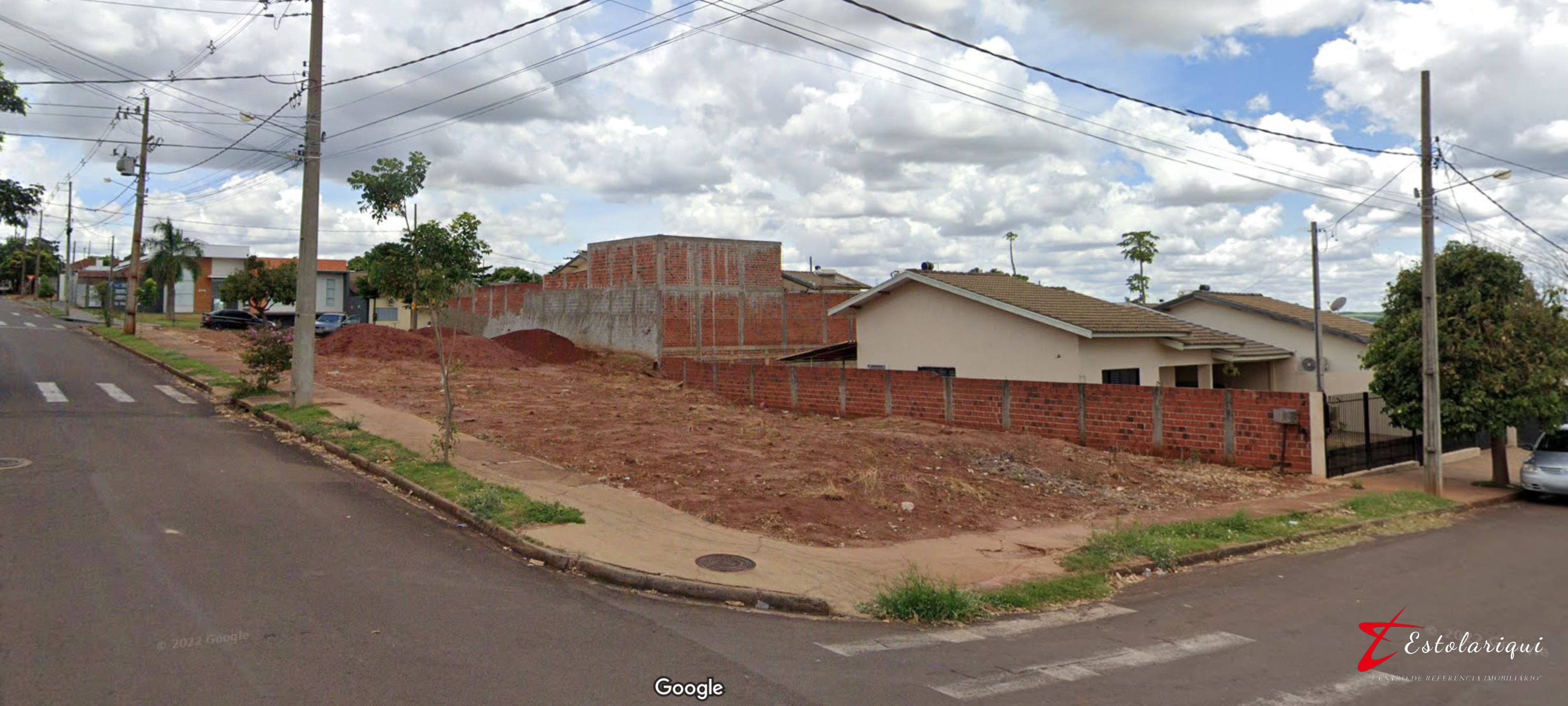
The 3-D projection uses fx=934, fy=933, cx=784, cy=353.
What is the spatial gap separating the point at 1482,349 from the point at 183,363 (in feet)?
107

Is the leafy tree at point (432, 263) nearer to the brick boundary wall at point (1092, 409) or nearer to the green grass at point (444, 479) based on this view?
the green grass at point (444, 479)

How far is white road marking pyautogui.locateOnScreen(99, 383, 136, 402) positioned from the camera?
2056cm

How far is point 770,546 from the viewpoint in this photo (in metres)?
10.0

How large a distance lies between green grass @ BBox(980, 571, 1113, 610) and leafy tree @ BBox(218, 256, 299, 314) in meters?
60.0

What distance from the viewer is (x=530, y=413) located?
69.3 feet

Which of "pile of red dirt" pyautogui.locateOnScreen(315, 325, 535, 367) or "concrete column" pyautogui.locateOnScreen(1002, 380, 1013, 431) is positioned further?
"pile of red dirt" pyautogui.locateOnScreen(315, 325, 535, 367)

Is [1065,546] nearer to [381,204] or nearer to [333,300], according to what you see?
[381,204]

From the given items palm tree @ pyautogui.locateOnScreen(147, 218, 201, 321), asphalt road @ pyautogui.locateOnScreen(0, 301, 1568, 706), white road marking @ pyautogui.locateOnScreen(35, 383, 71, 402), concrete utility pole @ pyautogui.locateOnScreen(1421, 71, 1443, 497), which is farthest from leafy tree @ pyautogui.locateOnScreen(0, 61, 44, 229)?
palm tree @ pyautogui.locateOnScreen(147, 218, 201, 321)

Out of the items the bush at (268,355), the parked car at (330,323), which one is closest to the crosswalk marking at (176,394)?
the bush at (268,355)

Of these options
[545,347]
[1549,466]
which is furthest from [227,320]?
[1549,466]

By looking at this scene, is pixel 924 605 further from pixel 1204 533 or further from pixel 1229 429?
pixel 1229 429

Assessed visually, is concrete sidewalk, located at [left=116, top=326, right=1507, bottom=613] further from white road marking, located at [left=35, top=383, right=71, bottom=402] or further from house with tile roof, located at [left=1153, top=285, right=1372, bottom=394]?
house with tile roof, located at [left=1153, top=285, right=1372, bottom=394]

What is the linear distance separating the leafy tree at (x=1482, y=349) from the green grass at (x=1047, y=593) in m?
12.5

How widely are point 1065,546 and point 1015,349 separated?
1489 cm
